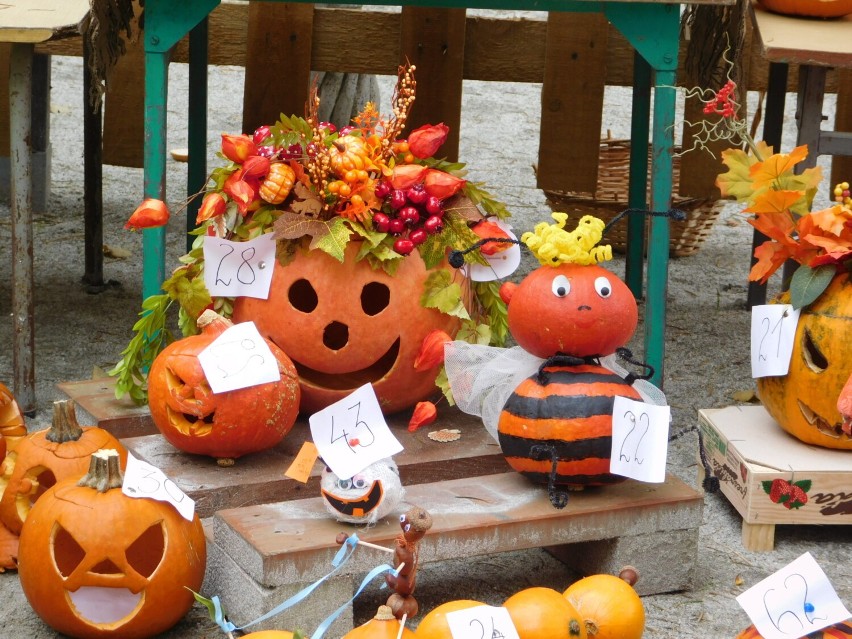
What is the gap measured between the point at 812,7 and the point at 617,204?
191cm

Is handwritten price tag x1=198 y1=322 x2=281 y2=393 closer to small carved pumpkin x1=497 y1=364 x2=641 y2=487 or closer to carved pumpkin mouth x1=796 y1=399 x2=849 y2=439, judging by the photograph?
small carved pumpkin x1=497 y1=364 x2=641 y2=487

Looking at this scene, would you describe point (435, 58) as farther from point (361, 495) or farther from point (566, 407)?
point (361, 495)

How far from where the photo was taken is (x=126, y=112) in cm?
505

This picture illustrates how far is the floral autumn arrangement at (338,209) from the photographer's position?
9.35ft

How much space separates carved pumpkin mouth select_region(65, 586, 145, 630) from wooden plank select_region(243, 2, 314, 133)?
286 cm

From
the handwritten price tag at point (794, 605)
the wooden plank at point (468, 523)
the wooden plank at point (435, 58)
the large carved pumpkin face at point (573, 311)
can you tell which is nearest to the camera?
the handwritten price tag at point (794, 605)

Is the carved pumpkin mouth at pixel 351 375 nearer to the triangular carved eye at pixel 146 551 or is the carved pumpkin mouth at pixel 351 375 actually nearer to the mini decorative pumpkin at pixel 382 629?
the triangular carved eye at pixel 146 551

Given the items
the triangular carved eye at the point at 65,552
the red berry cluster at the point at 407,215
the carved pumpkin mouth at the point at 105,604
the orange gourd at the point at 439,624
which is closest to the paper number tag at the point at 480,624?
the orange gourd at the point at 439,624

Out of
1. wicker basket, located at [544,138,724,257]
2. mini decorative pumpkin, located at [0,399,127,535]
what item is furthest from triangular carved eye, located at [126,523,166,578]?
wicker basket, located at [544,138,724,257]

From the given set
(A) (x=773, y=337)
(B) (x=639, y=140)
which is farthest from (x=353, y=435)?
(B) (x=639, y=140)

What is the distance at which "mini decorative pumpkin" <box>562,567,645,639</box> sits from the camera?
2119 mm

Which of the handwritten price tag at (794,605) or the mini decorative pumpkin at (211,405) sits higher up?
the mini decorative pumpkin at (211,405)

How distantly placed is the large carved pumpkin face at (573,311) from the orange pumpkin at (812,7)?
1.27 meters

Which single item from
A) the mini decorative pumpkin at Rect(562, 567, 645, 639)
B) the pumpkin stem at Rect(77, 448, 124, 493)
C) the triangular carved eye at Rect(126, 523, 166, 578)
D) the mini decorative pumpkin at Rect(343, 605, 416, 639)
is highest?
the pumpkin stem at Rect(77, 448, 124, 493)
